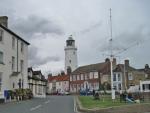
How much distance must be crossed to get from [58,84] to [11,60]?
9429cm

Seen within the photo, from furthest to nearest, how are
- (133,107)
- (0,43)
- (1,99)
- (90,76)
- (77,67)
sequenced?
(77,67)
(90,76)
(0,43)
(1,99)
(133,107)

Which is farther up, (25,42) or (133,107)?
(25,42)

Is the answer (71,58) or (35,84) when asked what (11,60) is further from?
(71,58)

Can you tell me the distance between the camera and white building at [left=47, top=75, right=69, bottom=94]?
13850 centimetres

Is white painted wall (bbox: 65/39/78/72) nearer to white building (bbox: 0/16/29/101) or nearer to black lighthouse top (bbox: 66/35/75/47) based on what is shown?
black lighthouse top (bbox: 66/35/75/47)

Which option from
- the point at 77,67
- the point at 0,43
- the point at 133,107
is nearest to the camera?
the point at 133,107

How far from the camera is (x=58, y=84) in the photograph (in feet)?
480

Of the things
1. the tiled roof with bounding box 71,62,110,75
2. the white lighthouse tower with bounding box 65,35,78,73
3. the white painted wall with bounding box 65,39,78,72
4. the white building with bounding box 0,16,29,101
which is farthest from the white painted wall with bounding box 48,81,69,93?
the white building with bounding box 0,16,29,101

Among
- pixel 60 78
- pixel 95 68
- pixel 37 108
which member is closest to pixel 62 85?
pixel 60 78

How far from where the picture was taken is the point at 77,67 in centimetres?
13600

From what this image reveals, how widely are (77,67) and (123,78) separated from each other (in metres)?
31.4

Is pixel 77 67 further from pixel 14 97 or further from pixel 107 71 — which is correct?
pixel 14 97

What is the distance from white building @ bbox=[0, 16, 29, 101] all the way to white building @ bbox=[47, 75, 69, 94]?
75343 millimetres

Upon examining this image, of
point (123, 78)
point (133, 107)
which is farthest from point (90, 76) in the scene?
point (133, 107)
